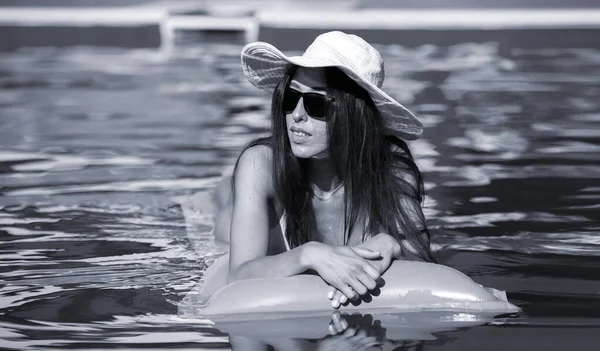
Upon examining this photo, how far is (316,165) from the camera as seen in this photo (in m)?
3.82

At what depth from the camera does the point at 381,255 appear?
11.4ft

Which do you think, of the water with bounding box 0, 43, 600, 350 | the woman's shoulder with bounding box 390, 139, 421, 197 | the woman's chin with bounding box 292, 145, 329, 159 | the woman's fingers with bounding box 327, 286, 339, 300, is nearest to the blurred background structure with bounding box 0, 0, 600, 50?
the water with bounding box 0, 43, 600, 350

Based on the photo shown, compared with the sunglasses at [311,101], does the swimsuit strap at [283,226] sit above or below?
below

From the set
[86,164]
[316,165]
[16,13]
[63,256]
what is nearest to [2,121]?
[86,164]

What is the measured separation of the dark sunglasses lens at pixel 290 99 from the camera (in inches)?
138

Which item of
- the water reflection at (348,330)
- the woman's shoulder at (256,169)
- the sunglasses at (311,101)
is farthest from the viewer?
the woman's shoulder at (256,169)

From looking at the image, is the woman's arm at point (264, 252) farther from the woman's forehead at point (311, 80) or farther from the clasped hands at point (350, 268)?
the woman's forehead at point (311, 80)

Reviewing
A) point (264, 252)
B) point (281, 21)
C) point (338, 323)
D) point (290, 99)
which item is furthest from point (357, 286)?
point (281, 21)

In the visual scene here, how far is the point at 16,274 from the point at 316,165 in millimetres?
1210

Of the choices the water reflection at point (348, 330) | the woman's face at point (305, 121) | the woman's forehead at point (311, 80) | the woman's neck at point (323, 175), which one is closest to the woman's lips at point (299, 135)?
the woman's face at point (305, 121)

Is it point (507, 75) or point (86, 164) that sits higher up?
point (507, 75)

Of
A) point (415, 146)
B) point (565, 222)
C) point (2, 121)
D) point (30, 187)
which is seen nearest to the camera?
point (565, 222)

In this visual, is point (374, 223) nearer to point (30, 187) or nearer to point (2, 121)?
point (30, 187)

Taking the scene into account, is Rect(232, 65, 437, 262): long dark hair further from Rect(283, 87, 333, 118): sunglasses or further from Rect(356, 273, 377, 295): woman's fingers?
Rect(356, 273, 377, 295): woman's fingers
